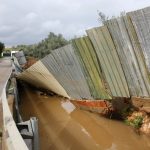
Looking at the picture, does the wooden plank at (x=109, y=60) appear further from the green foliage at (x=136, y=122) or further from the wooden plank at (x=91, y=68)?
the green foliage at (x=136, y=122)

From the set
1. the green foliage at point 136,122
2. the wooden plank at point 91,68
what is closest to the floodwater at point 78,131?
the green foliage at point 136,122

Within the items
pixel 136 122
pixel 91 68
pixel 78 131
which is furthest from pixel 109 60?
pixel 78 131

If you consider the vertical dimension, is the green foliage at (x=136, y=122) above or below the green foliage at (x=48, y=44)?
below

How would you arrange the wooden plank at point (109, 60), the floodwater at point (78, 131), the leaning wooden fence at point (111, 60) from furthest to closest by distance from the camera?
the floodwater at point (78, 131), the wooden plank at point (109, 60), the leaning wooden fence at point (111, 60)

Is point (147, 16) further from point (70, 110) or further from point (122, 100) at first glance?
point (70, 110)

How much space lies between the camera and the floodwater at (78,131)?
10836 millimetres

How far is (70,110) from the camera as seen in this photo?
15789 mm

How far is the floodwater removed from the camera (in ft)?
35.6

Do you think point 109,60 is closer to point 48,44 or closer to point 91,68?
point 91,68

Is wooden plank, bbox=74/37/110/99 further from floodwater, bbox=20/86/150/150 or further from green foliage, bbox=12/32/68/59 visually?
green foliage, bbox=12/32/68/59

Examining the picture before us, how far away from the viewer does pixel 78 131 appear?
12.5 m

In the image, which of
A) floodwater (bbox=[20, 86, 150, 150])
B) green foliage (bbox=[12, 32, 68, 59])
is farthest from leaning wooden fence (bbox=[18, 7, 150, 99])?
green foliage (bbox=[12, 32, 68, 59])

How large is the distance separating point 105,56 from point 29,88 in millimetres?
11490

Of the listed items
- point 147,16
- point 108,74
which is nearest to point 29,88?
point 108,74
